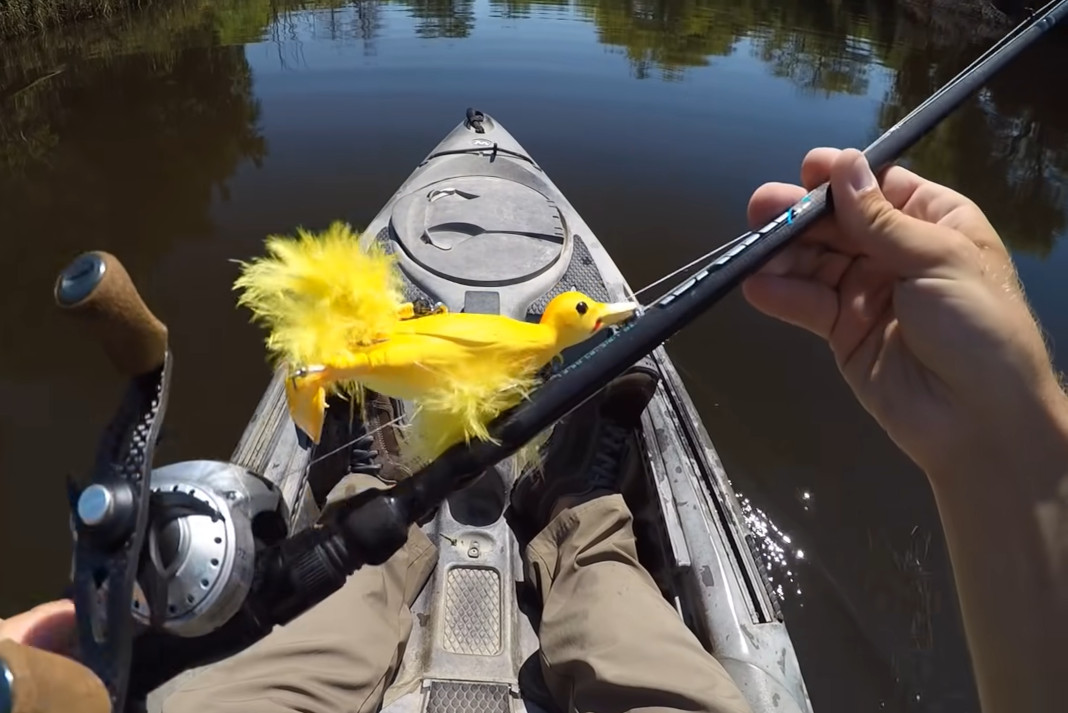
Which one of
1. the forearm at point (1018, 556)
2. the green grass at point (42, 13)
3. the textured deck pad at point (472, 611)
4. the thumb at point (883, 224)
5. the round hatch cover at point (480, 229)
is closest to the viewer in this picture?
the forearm at point (1018, 556)

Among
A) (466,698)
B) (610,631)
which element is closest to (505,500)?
(466,698)

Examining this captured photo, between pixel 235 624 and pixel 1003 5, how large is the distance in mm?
17766

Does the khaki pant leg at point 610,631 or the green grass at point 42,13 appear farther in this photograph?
the green grass at point 42,13

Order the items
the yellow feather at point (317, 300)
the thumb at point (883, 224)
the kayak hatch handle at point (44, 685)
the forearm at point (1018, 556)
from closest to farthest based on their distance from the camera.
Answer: the kayak hatch handle at point (44, 685), the yellow feather at point (317, 300), the forearm at point (1018, 556), the thumb at point (883, 224)

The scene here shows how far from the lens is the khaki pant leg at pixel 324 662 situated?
1912 millimetres

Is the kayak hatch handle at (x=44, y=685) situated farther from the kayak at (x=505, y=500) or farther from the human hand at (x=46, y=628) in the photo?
the kayak at (x=505, y=500)

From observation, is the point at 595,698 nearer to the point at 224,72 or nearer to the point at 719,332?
the point at 719,332

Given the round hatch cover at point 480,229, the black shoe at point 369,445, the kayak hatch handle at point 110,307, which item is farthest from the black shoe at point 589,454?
the kayak hatch handle at point 110,307

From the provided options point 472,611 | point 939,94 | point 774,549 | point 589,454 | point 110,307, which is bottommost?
point 774,549

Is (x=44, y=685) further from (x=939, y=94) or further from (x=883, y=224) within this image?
(x=939, y=94)

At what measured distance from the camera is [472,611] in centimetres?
293

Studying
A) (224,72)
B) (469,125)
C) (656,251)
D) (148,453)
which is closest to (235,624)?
→ (148,453)

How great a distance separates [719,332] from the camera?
19.0 feet

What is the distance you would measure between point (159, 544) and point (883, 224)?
143 centimetres
